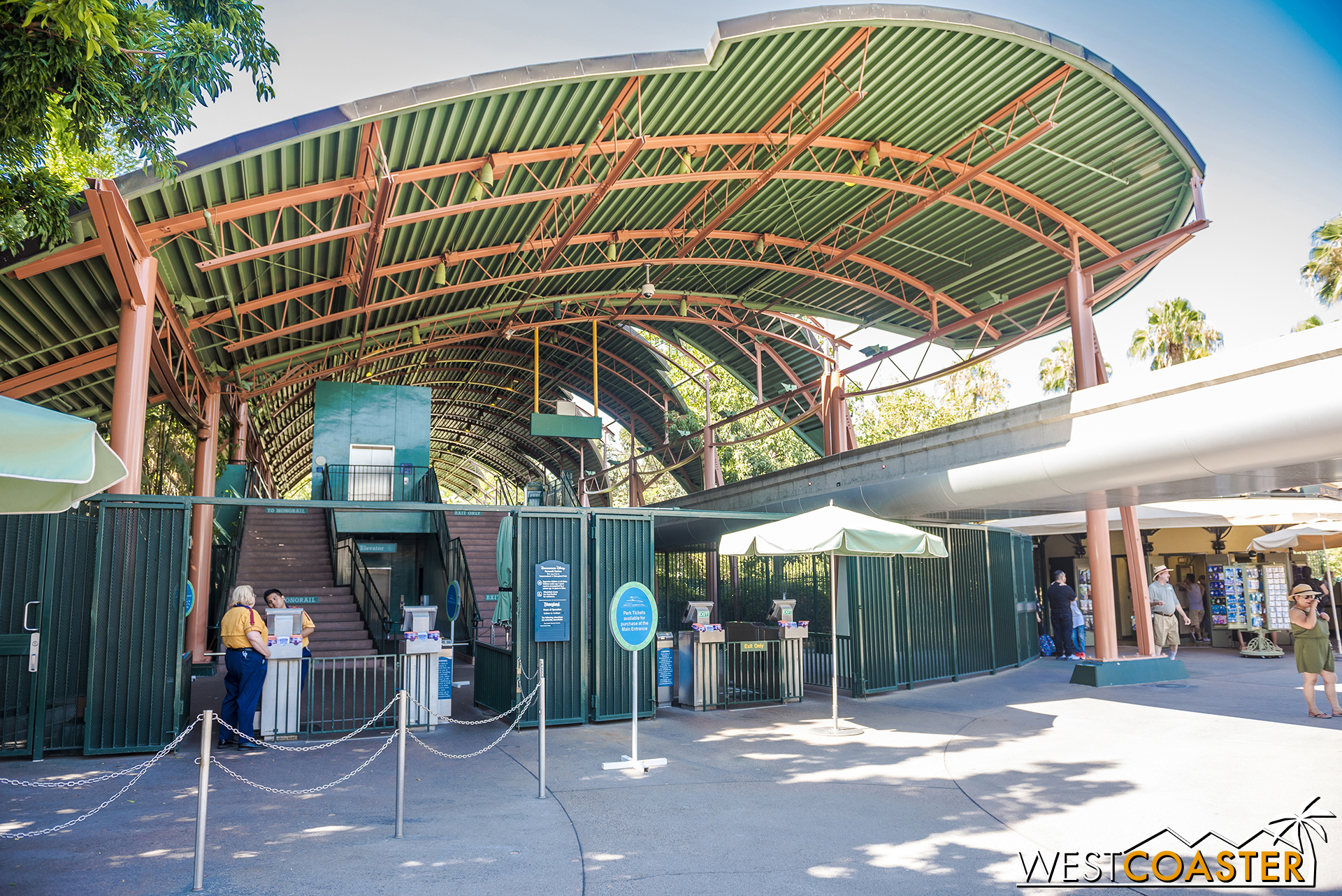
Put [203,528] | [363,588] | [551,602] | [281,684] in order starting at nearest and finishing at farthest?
[281,684], [551,602], [203,528], [363,588]

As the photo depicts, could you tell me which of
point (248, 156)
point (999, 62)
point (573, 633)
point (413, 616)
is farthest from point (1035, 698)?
point (248, 156)

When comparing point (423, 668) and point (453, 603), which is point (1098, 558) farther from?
point (453, 603)

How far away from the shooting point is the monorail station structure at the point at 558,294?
10.3 m

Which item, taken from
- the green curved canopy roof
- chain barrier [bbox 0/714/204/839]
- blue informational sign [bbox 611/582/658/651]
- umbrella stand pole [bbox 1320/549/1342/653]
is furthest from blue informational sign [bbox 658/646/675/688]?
umbrella stand pole [bbox 1320/549/1342/653]

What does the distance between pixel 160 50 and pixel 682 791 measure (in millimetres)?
7251

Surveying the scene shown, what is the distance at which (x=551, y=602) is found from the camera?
10461 millimetres

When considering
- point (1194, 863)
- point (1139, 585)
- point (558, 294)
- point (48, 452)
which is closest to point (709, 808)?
point (1194, 863)

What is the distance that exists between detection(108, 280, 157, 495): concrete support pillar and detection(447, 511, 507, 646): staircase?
23.9 feet

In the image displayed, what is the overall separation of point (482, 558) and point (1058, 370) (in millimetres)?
24631

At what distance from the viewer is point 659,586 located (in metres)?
23.5

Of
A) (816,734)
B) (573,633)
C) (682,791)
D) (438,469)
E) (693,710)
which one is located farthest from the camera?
(438,469)

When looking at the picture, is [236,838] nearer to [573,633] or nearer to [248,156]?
[573,633]

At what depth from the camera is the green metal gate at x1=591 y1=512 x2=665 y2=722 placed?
10711 mm

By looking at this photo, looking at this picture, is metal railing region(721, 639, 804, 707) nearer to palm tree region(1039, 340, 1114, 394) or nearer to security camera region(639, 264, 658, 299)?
security camera region(639, 264, 658, 299)
